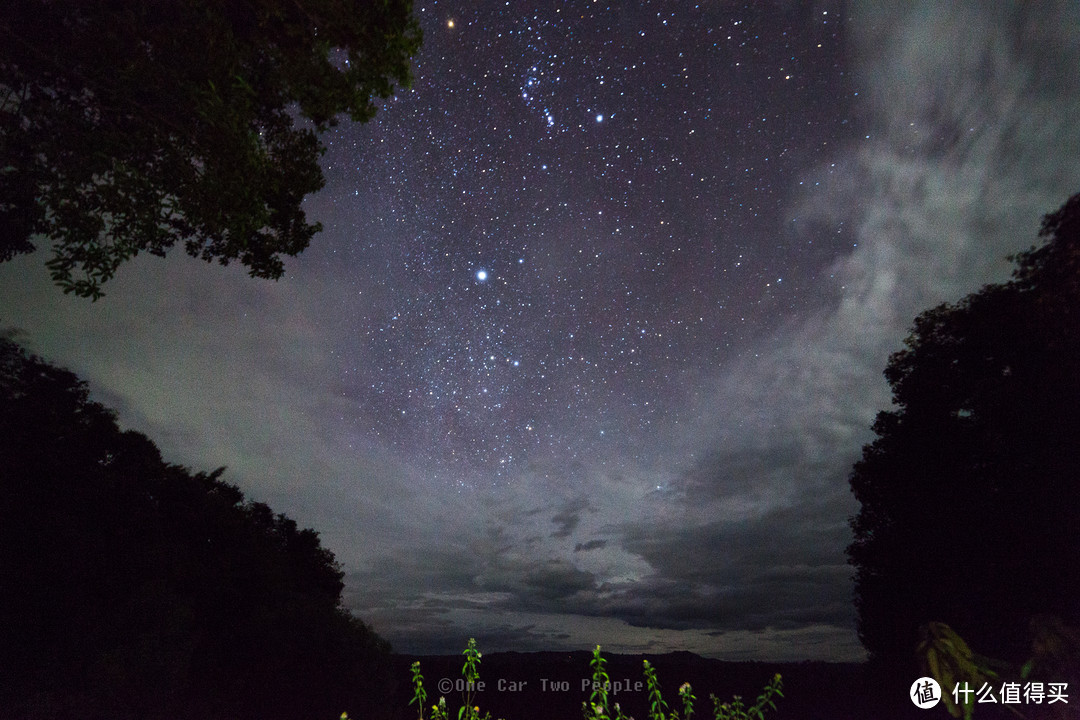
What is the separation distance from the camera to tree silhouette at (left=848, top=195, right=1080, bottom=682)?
1165cm

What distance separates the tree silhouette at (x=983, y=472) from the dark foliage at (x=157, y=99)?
48.4ft

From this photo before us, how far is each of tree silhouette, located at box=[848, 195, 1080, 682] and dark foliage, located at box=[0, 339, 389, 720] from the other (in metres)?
19.5

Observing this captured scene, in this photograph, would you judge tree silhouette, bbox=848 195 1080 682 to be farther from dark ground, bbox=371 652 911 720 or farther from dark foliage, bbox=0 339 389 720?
dark foliage, bbox=0 339 389 720

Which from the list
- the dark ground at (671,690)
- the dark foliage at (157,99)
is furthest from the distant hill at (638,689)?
the dark foliage at (157,99)

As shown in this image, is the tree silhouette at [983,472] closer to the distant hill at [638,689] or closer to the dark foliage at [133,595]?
the distant hill at [638,689]

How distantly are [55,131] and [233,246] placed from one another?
7.46ft

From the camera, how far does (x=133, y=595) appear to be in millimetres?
14406

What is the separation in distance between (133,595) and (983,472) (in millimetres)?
22659

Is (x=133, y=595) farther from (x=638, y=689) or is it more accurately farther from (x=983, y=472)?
(x=983, y=472)

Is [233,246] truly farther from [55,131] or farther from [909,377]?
[909,377]

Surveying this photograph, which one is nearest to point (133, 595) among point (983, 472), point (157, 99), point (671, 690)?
point (157, 99)

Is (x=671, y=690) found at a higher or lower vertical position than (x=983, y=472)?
lower

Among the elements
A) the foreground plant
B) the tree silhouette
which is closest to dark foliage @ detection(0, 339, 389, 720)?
the foreground plant

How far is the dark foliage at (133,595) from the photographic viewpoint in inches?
515
